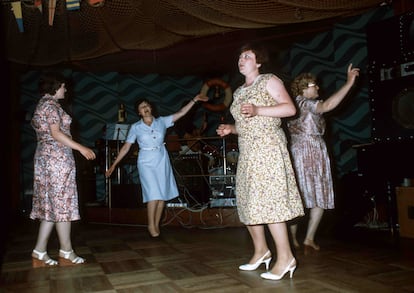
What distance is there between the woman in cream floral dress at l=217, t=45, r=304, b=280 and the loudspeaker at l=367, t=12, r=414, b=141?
6.44 feet

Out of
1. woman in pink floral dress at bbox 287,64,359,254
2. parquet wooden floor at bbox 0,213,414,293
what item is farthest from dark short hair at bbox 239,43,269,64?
parquet wooden floor at bbox 0,213,414,293

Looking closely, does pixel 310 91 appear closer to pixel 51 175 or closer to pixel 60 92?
pixel 60 92

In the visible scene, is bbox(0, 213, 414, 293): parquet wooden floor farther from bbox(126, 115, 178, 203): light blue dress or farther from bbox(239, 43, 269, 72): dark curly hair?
bbox(239, 43, 269, 72): dark curly hair

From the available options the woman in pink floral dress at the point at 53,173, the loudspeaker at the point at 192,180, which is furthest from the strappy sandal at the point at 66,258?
the loudspeaker at the point at 192,180

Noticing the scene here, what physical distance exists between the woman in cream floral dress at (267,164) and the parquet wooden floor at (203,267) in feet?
0.88

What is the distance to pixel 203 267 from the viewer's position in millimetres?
2645

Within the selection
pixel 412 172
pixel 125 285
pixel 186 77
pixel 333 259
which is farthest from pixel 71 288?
pixel 186 77

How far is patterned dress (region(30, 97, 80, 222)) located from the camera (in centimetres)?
276

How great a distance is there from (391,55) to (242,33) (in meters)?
2.70

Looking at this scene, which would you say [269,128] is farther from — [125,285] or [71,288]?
[71,288]

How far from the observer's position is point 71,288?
2.25 metres

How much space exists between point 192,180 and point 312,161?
8.62 ft

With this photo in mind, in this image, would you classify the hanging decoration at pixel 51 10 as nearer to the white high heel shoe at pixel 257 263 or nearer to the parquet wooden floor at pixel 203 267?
the parquet wooden floor at pixel 203 267

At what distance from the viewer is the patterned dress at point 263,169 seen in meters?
2.16
